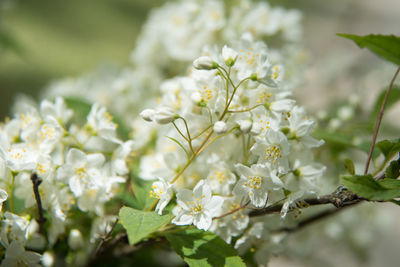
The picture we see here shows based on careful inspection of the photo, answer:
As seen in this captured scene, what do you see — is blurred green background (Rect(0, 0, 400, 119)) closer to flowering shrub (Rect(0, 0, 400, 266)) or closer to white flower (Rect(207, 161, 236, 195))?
flowering shrub (Rect(0, 0, 400, 266))

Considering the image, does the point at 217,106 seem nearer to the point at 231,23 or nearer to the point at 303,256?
the point at 231,23

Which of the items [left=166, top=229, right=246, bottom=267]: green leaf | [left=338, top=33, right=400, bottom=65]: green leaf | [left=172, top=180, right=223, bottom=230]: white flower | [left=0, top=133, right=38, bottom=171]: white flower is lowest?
[left=166, top=229, right=246, bottom=267]: green leaf

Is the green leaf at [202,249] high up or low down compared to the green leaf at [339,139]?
down

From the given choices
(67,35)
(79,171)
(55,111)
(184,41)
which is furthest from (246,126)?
(67,35)

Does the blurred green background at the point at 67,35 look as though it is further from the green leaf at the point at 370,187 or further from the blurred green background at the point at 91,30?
the green leaf at the point at 370,187

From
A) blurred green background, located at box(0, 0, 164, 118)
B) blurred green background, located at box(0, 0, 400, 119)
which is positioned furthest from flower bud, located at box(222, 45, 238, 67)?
blurred green background, located at box(0, 0, 164, 118)

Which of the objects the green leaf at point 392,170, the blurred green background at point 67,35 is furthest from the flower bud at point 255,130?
the blurred green background at point 67,35

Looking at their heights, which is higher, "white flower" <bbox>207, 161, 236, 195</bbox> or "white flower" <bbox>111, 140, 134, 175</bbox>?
"white flower" <bbox>111, 140, 134, 175</bbox>

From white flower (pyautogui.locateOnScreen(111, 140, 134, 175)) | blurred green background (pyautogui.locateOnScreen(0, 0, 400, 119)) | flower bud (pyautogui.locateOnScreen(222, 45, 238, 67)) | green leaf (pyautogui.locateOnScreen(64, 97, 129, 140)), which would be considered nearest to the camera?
flower bud (pyautogui.locateOnScreen(222, 45, 238, 67))

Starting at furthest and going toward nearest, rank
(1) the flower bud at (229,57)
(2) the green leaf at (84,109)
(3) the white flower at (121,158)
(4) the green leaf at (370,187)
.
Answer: (2) the green leaf at (84,109), (3) the white flower at (121,158), (1) the flower bud at (229,57), (4) the green leaf at (370,187)

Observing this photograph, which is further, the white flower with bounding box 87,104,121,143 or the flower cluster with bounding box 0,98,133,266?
the white flower with bounding box 87,104,121,143
